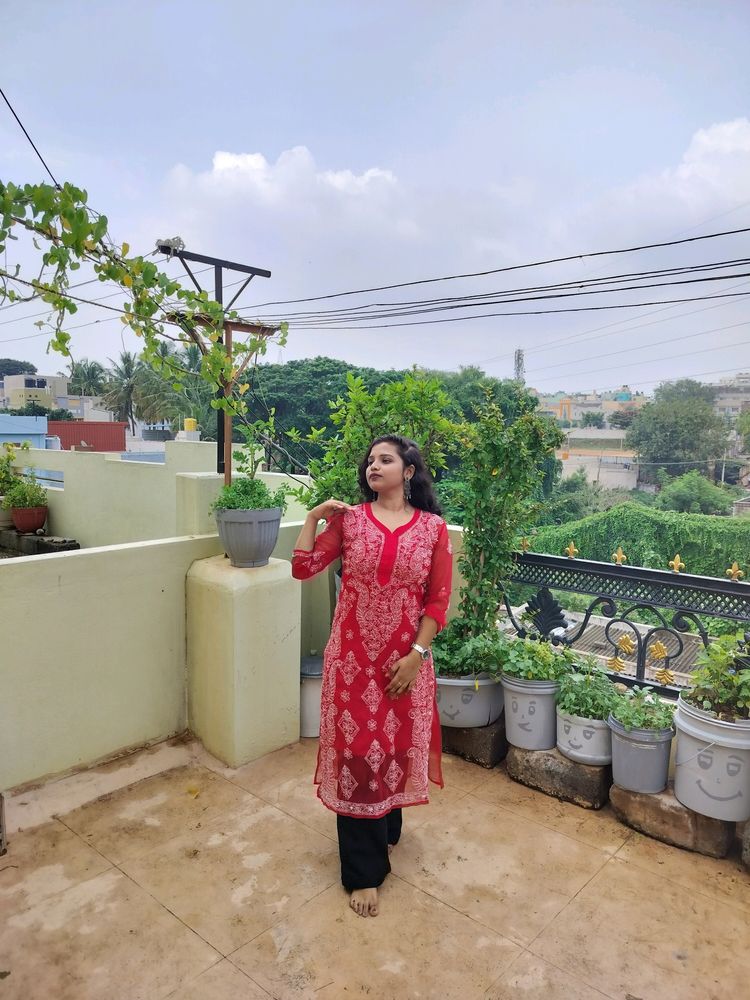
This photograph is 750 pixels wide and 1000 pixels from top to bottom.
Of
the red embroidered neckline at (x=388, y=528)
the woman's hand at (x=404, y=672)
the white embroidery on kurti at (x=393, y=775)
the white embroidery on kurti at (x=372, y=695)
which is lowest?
the white embroidery on kurti at (x=393, y=775)

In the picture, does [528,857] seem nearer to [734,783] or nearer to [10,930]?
[734,783]

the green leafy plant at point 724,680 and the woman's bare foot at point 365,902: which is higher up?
the green leafy plant at point 724,680

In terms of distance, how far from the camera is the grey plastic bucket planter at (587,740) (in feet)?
7.99

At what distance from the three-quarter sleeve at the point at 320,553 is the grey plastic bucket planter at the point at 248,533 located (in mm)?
821

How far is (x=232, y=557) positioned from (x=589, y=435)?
48521 millimetres

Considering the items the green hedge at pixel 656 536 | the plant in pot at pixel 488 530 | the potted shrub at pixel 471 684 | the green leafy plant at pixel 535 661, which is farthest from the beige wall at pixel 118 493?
the green hedge at pixel 656 536

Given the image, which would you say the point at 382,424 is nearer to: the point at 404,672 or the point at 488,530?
the point at 488,530

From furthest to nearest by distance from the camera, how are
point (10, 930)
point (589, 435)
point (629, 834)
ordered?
point (589, 435), point (629, 834), point (10, 930)

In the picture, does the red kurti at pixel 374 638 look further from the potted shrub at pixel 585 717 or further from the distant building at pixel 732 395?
the distant building at pixel 732 395

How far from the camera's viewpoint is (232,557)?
2.83 m

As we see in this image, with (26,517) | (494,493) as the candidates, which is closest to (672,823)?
(494,493)

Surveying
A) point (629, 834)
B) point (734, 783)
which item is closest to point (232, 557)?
point (629, 834)

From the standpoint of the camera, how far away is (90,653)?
257 cm

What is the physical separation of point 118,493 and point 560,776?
6035 millimetres
